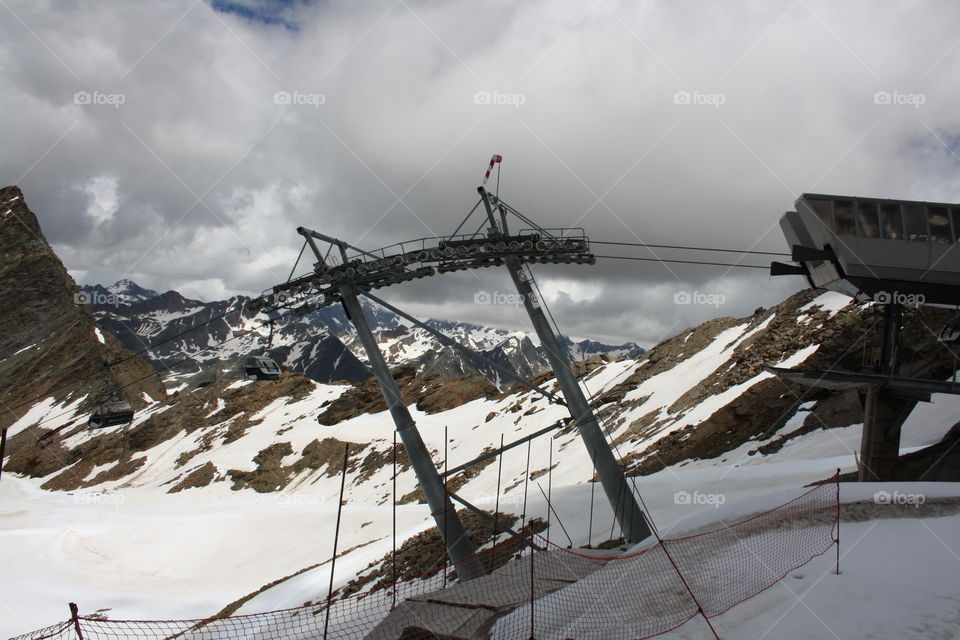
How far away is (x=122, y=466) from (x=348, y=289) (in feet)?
281

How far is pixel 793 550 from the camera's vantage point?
1190 cm

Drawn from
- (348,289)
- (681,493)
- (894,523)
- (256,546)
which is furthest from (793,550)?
(256,546)

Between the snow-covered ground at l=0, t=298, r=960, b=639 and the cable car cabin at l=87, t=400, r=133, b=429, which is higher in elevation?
the cable car cabin at l=87, t=400, r=133, b=429

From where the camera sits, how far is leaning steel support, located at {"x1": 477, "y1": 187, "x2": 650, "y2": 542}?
15.6 meters

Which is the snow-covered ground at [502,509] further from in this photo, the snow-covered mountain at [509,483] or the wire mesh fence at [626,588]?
the wire mesh fence at [626,588]

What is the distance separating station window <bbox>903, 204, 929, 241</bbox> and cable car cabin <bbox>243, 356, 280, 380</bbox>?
25.8m

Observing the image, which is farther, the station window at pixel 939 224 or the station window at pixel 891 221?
the station window at pixel 891 221

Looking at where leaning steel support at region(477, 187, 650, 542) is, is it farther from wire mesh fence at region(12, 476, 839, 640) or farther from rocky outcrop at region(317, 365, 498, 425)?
rocky outcrop at region(317, 365, 498, 425)

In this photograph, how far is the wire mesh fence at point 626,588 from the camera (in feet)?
31.7

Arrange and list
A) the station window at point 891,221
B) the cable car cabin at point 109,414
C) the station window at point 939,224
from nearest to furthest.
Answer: the station window at point 939,224
the station window at point 891,221
the cable car cabin at point 109,414

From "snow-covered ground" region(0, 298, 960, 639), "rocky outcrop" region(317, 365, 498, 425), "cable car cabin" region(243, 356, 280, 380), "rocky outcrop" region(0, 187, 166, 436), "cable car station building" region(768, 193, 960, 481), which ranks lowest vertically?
"snow-covered ground" region(0, 298, 960, 639)

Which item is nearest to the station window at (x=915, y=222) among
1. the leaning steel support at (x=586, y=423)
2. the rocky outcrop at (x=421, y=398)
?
the leaning steel support at (x=586, y=423)

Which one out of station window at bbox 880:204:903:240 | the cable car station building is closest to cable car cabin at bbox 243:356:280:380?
the cable car station building

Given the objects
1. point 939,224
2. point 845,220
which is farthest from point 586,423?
point 939,224
